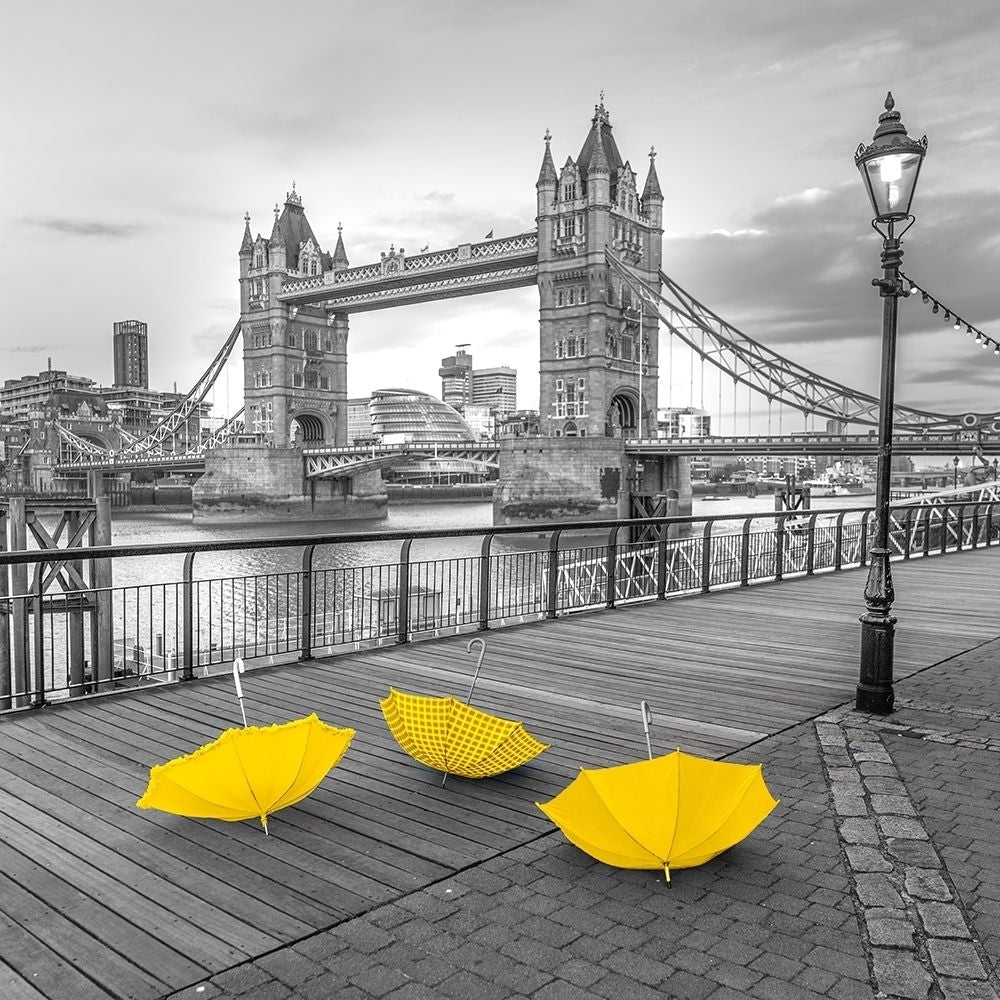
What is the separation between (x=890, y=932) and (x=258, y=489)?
72134 millimetres

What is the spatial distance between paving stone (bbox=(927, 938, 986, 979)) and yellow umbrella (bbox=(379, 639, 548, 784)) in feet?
6.48

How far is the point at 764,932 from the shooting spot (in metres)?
3.27

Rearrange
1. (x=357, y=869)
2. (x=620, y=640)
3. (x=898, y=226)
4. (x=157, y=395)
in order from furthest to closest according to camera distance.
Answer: (x=157, y=395) → (x=620, y=640) → (x=898, y=226) → (x=357, y=869)

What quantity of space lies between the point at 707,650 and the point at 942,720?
8.55 feet

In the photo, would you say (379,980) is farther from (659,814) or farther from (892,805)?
(892,805)

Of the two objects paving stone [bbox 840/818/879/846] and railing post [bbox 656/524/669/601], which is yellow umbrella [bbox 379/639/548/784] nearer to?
paving stone [bbox 840/818/879/846]

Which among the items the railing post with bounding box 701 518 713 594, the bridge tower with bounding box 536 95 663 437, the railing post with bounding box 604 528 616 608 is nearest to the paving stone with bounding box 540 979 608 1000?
the railing post with bounding box 604 528 616 608

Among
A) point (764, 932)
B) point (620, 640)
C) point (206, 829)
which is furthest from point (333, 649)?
point (764, 932)

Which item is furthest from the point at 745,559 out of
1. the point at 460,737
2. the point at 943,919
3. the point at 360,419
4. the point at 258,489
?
the point at 360,419

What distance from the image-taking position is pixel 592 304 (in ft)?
210

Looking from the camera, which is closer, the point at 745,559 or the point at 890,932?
the point at 890,932

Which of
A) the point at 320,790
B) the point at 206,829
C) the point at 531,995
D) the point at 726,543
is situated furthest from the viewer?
the point at 726,543

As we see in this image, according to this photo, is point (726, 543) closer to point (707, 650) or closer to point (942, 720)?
point (707, 650)

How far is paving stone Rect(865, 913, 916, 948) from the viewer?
3.19 m
